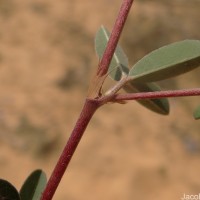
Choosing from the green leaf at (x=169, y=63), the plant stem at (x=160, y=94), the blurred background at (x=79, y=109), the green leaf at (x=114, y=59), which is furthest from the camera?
the blurred background at (x=79, y=109)

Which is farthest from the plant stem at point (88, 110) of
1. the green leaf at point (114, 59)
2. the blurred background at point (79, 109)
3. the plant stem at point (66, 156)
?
the blurred background at point (79, 109)

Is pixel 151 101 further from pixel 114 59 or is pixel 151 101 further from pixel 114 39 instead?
pixel 114 39

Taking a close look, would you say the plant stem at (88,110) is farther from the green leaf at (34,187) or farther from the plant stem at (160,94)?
the green leaf at (34,187)

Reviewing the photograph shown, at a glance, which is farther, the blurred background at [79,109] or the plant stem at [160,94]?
the blurred background at [79,109]

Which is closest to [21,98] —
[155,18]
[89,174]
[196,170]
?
[89,174]

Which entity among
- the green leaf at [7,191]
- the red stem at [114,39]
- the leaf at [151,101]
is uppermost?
the red stem at [114,39]
